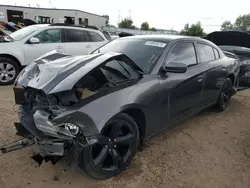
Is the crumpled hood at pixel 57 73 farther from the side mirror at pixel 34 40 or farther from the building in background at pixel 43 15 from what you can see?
the building in background at pixel 43 15

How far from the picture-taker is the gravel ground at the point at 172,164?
2748 mm

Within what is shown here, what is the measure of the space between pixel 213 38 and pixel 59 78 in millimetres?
6970

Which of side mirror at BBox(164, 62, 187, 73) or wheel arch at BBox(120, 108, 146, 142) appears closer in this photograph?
wheel arch at BBox(120, 108, 146, 142)

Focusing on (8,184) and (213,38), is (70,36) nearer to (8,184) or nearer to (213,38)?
(213,38)

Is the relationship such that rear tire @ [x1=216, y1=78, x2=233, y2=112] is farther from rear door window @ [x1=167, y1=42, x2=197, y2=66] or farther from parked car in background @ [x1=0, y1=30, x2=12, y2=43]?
parked car in background @ [x1=0, y1=30, x2=12, y2=43]

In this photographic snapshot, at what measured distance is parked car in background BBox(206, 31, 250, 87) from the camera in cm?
619

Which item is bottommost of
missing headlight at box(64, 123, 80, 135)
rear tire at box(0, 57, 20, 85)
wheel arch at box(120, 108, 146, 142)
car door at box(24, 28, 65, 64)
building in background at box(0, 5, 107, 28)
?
rear tire at box(0, 57, 20, 85)

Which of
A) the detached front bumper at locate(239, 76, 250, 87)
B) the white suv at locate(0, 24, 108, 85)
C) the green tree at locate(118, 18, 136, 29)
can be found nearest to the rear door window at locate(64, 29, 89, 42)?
the white suv at locate(0, 24, 108, 85)

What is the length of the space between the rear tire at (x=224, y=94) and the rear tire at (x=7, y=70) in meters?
5.26

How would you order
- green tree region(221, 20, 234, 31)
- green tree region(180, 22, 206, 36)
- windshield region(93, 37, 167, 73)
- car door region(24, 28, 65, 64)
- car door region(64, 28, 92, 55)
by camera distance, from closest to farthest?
windshield region(93, 37, 167, 73), car door region(24, 28, 65, 64), car door region(64, 28, 92, 55), green tree region(180, 22, 206, 36), green tree region(221, 20, 234, 31)

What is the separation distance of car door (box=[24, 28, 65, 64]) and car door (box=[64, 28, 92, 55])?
202mm

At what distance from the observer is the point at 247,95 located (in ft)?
22.8

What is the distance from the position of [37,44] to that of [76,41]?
1263mm

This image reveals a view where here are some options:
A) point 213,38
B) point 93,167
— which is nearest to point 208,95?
point 93,167
